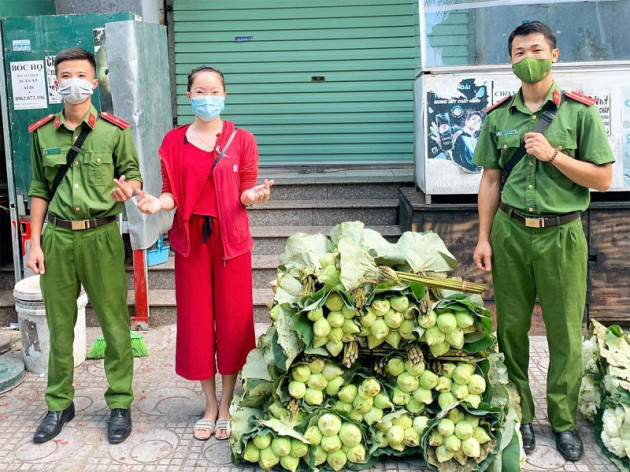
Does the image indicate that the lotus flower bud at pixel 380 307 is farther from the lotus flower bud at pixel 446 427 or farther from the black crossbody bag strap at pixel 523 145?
the black crossbody bag strap at pixel 523 145

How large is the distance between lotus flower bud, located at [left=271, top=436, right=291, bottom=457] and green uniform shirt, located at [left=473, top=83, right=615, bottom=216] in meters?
1.79

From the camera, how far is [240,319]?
4.01 m

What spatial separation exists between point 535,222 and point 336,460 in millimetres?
1673

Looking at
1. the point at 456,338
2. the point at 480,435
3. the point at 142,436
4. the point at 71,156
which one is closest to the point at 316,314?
the point at 456,338

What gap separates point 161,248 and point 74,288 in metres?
2.45

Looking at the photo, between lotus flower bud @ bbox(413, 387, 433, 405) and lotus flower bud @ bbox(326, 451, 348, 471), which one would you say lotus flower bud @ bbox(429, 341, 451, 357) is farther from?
lotus flower bud @ bbox(326, 451, 348, 471)

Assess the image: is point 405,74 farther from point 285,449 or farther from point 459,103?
point 285,449

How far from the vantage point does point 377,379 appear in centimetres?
367

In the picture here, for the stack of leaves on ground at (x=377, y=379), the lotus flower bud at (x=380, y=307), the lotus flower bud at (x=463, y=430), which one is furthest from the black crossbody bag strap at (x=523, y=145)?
the lotus flower bud at (x=463, y=430)

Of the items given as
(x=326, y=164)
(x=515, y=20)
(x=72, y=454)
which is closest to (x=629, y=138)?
(x=515, y=20)

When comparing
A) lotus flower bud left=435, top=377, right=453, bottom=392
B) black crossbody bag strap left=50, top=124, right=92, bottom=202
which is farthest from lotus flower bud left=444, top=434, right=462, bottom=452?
black crossbody bag strap left=50, top=124, right=92, bottom=202

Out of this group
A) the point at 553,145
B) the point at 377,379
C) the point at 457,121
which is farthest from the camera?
the point at 457,121

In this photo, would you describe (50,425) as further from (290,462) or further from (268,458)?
(290,462)

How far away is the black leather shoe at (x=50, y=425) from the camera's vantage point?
397cm
